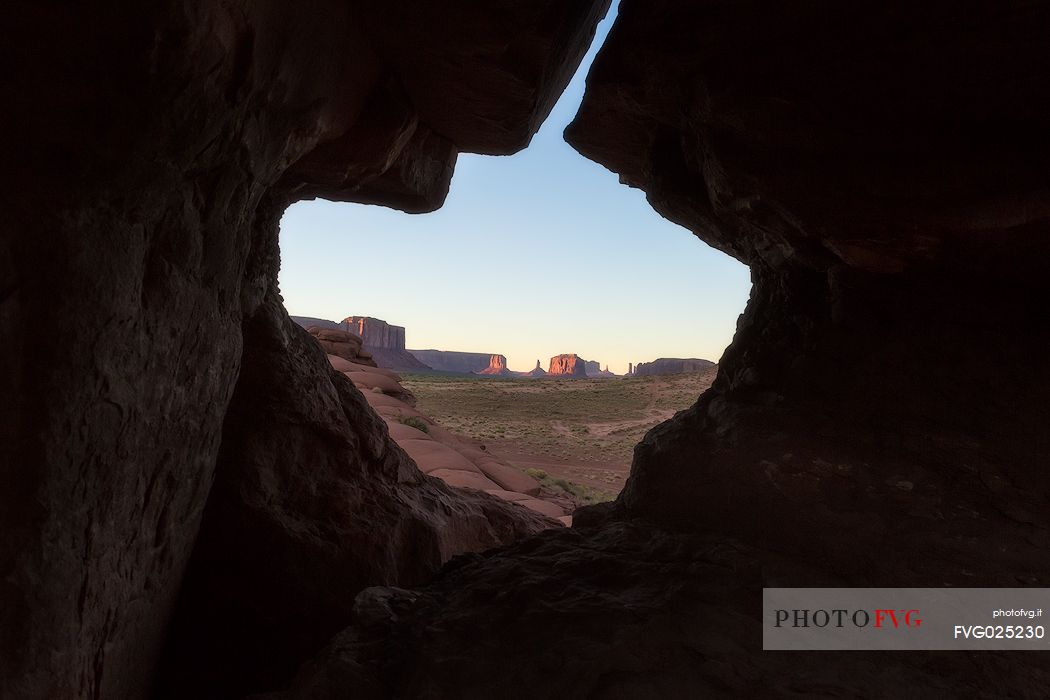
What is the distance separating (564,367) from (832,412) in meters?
123

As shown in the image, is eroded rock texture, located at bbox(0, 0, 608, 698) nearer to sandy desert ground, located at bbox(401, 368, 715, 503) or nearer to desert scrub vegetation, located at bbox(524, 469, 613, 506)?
desert scrub vegetation, located at bbox(524, 469, 613, 506)

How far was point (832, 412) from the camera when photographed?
416cm

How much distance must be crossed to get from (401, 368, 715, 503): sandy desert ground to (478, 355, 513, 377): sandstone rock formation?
77295 millimetres

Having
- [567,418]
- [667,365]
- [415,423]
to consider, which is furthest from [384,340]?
[415,423]

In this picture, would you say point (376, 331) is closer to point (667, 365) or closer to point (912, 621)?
point (667, 365)

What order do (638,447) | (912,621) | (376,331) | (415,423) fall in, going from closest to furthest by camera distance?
(912,621), (638,447), (415,423), (376,331)

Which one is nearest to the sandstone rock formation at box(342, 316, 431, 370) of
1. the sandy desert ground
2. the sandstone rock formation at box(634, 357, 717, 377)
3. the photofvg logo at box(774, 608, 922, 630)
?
the sandstone rock formation at box(634, 357, 717, 377)

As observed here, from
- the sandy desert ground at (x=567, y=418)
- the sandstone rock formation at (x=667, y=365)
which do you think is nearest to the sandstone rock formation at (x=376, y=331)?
the sandstone rock formation at (x=667, y=365)

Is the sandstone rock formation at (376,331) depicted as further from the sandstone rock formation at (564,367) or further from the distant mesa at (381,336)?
the sandstone rock formation at (564,367)

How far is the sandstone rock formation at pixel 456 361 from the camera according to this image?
144750mm

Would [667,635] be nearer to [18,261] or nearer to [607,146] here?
[18,261]

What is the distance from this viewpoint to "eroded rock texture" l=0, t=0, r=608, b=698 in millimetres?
2449

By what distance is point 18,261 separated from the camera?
2.40 m

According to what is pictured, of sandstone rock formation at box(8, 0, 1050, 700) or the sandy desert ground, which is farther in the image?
the sandy desert ground
